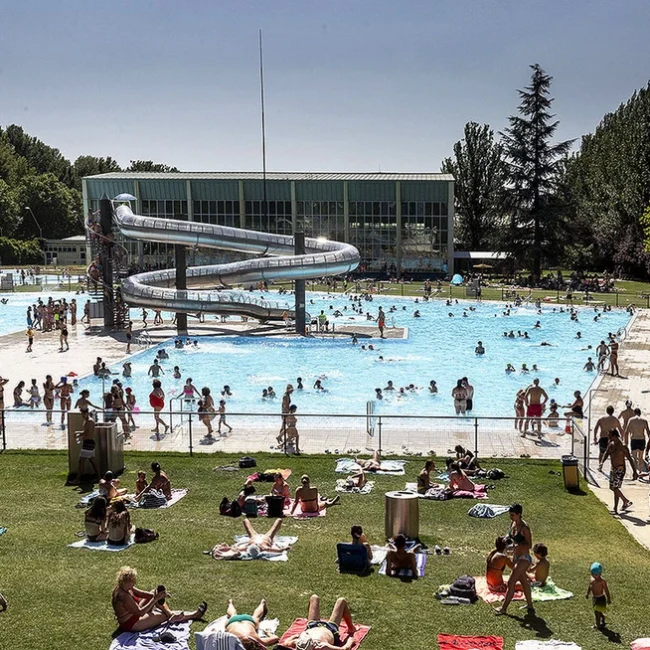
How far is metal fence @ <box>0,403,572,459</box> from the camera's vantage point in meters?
15.6

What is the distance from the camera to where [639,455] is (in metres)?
14.5

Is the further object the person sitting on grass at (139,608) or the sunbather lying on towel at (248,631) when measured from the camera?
the person sitting on grass at (139,608)

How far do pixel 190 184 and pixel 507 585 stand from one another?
216 feet

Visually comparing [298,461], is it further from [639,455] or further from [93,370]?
[93,370]

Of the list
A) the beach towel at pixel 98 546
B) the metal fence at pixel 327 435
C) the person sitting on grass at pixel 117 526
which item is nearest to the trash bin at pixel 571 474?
the metal fence at pixel 327 435

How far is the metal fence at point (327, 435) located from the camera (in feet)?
51.0

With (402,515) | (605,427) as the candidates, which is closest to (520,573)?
(402,515)

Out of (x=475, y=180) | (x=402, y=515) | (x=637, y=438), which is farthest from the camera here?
(x=475, y=180)

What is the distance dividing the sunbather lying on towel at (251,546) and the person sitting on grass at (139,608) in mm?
1884

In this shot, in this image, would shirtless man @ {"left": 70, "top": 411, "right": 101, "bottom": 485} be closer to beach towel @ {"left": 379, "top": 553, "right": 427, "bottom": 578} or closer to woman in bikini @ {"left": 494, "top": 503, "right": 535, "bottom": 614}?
beach towel @ {"left": 379, "top": 553, "right": 427, "bottom": 578}

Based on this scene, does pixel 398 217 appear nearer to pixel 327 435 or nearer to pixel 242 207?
pixel 242 207

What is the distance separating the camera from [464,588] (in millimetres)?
9188

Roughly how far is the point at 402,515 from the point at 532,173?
56965mm

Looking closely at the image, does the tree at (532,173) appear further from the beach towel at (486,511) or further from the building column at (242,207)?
the beach towel at (486,511)
